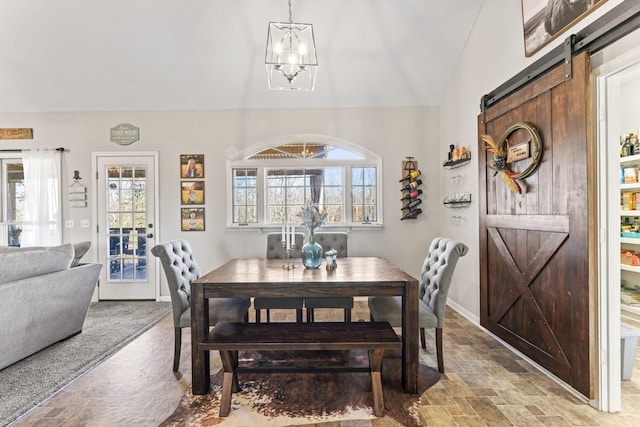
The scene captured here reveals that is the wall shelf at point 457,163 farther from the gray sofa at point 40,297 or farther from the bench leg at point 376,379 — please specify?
the gray sofa at point 40,297

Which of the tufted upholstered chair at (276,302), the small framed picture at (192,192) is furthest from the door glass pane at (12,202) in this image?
the tufted upholstered chair at (276,302)

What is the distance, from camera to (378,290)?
217cm

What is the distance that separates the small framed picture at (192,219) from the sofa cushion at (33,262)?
1621mm

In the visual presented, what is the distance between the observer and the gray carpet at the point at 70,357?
2.22m

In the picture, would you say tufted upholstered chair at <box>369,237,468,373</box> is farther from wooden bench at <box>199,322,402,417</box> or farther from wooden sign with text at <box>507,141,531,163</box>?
wooden sign with text at <box>507,141,531,163</box>

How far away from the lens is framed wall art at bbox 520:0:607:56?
214 cm

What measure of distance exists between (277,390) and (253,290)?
0.71 meters

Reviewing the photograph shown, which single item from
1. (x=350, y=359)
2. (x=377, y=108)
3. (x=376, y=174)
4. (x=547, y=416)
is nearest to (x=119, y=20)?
(x=377, y=108)

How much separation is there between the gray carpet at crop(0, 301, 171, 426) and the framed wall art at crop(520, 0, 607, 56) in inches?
165

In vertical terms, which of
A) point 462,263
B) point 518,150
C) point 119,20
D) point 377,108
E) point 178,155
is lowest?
point 462,263

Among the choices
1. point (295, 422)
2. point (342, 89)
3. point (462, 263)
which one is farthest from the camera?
point (342, 89)

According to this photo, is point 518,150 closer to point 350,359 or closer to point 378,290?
point 378,290

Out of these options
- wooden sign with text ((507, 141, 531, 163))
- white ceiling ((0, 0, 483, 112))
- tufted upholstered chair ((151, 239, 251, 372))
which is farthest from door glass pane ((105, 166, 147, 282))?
wooden sign with text ((507, 141, 531, 163))

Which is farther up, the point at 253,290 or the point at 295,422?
the point at 253,290
